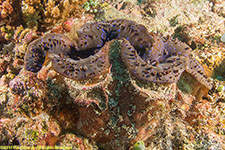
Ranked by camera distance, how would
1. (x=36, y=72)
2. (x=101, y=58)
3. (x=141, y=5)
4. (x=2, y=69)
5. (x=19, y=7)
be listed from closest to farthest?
(x=101, y=58) < (x=36, y=72) < (x=2, y=69) < (x=19, y=7) < (x=141, y=5)

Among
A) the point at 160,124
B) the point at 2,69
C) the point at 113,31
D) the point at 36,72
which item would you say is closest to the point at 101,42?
the point at 113,31

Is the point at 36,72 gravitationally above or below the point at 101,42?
below

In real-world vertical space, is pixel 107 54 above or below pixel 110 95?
above

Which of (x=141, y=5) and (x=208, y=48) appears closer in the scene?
(x=208, y=48)

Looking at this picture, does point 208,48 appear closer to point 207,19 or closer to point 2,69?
point 207,19

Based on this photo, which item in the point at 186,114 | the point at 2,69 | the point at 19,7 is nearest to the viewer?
the point at 186,114

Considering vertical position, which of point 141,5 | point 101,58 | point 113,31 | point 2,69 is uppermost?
point 141,5
